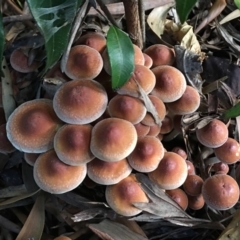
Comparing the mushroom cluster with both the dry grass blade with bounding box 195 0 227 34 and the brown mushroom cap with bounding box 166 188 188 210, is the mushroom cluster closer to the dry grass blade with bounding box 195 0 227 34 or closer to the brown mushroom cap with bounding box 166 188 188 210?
the brown mushroom cap with bounding box 166 188 188 210

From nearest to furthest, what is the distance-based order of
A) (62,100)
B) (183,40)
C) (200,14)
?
(62,100), (183,40), (200,14)

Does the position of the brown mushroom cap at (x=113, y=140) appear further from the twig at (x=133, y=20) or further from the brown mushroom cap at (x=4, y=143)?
the twig at (x=133, y=20)

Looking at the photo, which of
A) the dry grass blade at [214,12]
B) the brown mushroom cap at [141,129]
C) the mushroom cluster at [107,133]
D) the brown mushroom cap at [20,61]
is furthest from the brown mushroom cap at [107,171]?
the dry grass blade at [214,12]

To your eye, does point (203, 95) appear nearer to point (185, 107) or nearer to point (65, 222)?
point (185, 107)

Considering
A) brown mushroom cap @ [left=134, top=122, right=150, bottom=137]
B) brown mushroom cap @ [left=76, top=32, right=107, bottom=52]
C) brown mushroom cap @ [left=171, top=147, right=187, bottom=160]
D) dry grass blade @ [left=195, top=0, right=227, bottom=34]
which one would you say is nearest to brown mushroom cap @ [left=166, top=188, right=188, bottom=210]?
brown mushroom cap @ [left=171, top=147, right=187, bottom=160]

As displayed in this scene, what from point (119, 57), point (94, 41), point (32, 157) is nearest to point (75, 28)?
point (94, 41)

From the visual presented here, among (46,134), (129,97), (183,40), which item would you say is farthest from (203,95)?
(46,134)
